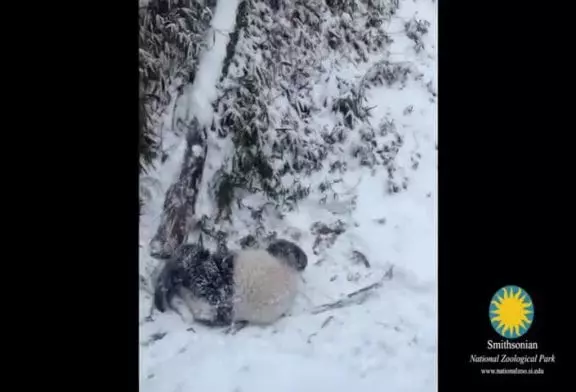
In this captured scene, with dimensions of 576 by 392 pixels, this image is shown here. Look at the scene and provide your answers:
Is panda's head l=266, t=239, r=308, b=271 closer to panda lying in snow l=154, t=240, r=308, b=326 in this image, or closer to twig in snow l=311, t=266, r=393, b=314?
panda lying in snow l=154, t=240, r=308, b=326

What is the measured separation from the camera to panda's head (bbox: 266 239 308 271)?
1827 millimetres

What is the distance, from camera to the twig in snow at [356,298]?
1.84 meters

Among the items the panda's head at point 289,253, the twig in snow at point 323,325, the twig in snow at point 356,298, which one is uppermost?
the panda's head at point 289,253

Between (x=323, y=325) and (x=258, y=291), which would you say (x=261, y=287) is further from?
(x=323, y=325)

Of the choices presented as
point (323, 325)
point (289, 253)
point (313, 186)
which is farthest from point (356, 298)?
point (313, 186)

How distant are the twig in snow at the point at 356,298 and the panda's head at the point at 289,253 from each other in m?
0.12

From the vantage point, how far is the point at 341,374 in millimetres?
1848
